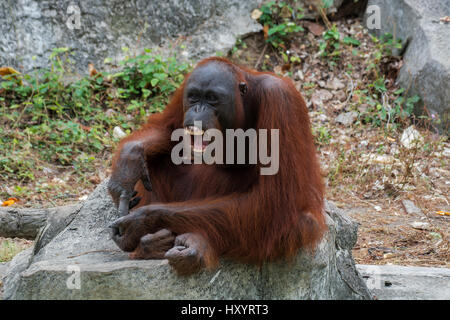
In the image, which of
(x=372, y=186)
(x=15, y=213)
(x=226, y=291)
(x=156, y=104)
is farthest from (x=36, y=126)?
(x=226, y=291)

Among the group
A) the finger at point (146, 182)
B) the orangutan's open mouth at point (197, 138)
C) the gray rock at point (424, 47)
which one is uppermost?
the gray rock at point (424, 47)

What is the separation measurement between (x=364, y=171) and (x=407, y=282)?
7.38ft

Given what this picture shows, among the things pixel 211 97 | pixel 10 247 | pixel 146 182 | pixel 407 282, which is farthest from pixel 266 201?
pixel 10 247

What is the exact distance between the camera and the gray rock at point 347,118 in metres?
6.91

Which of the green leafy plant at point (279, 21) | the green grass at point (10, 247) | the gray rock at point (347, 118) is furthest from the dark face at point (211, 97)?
the green leafy plant at point (279, 21)

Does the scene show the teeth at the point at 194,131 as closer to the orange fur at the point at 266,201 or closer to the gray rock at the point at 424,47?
the orange fur at the point at 266,201

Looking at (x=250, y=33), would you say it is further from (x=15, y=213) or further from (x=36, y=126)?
(x=15, y=213)

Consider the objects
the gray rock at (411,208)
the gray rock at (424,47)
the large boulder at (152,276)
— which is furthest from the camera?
the gray rock at (424,47)

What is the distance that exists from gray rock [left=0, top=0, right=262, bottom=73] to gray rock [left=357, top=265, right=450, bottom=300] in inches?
158

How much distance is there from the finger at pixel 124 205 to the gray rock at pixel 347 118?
4179 millimetres

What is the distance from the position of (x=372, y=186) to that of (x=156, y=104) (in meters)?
2.66

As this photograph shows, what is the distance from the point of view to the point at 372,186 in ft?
19.5

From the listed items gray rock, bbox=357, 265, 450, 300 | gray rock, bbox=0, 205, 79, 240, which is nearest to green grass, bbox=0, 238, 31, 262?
gray rock, bbox=0, 205, 79, 240

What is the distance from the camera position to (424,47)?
22.2ft
